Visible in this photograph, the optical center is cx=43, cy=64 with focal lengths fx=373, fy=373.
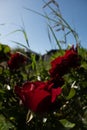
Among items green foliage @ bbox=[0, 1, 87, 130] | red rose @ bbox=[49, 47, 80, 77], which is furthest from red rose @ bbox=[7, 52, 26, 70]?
red rose @ bbox=[49, 47, 80, 77]

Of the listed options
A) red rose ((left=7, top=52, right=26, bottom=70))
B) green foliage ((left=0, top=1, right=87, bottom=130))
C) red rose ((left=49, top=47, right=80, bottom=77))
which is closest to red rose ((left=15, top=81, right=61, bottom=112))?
green foliage ((left=0, top=1, right=87, bottom=130))

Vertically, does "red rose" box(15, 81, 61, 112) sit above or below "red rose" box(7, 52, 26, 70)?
above

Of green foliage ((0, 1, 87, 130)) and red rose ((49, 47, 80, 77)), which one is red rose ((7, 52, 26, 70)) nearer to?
green foliage ((0, 1, 87, 130))

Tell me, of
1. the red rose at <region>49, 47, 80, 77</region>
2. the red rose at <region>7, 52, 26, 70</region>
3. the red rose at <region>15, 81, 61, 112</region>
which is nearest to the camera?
the red rose at <region>15, 81, 61, 112</region>

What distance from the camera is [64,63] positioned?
158 cm

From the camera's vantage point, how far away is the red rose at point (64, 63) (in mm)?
1536

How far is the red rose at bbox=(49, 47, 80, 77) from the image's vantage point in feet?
5.04

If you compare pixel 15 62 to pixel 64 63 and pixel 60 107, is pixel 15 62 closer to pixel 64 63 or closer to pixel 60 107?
pixel 64 63

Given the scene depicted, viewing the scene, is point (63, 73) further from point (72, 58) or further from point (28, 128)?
point (28, 128)

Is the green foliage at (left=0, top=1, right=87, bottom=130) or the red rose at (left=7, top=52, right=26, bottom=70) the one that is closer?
the green foliage at (left=0, top=1, right=87, bottom=130)

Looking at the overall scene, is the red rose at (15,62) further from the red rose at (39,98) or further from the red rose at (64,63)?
the red rose at (39,98)

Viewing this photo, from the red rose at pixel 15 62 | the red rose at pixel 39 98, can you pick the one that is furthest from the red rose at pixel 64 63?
the red rose at pixel 15 62

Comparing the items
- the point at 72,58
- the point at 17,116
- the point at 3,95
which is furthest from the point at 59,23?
the point at 17,116

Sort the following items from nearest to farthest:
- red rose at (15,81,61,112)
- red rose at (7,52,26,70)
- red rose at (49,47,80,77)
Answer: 1. red rose at (15,81,61,112)
2. red rose at (49,47,80,77)
3. red rose at (7,52,26,70)
